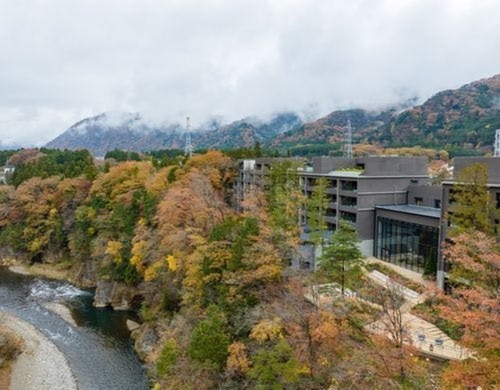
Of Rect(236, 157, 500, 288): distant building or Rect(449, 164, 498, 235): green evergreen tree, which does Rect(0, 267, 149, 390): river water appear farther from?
Rect(449, 164, 498, 235): green evergreen tree

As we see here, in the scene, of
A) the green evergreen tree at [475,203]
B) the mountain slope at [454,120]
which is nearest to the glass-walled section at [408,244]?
the green evergreen tree at [475,203]

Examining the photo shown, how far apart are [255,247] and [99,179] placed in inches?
1452

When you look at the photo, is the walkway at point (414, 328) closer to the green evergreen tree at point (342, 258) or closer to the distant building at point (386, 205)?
the green evergreen tree at point (342, 258)

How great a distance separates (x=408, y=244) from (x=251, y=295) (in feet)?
55.0

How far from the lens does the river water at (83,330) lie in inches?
1125

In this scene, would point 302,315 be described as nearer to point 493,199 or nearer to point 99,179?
point 493,199

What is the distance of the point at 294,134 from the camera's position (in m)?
171

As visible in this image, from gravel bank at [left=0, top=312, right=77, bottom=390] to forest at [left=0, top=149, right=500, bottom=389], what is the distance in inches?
212

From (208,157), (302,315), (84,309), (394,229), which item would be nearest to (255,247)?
(302,315)

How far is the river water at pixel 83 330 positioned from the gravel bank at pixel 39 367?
582mm

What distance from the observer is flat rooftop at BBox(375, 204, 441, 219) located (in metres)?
33.0

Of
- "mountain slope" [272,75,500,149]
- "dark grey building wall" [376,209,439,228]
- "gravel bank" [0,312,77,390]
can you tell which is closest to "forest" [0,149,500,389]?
"gravel bank" [0,312,77,390]

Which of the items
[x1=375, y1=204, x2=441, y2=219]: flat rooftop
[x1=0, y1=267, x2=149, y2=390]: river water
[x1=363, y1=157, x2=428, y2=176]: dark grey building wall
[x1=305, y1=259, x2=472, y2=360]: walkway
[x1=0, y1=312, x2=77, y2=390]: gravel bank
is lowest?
[x1=0, y1=267, x2=149, y2=390]: river water

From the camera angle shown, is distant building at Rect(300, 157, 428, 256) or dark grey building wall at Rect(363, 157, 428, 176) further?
dark grey building wall at Rect(363, 157, 428, 176)
